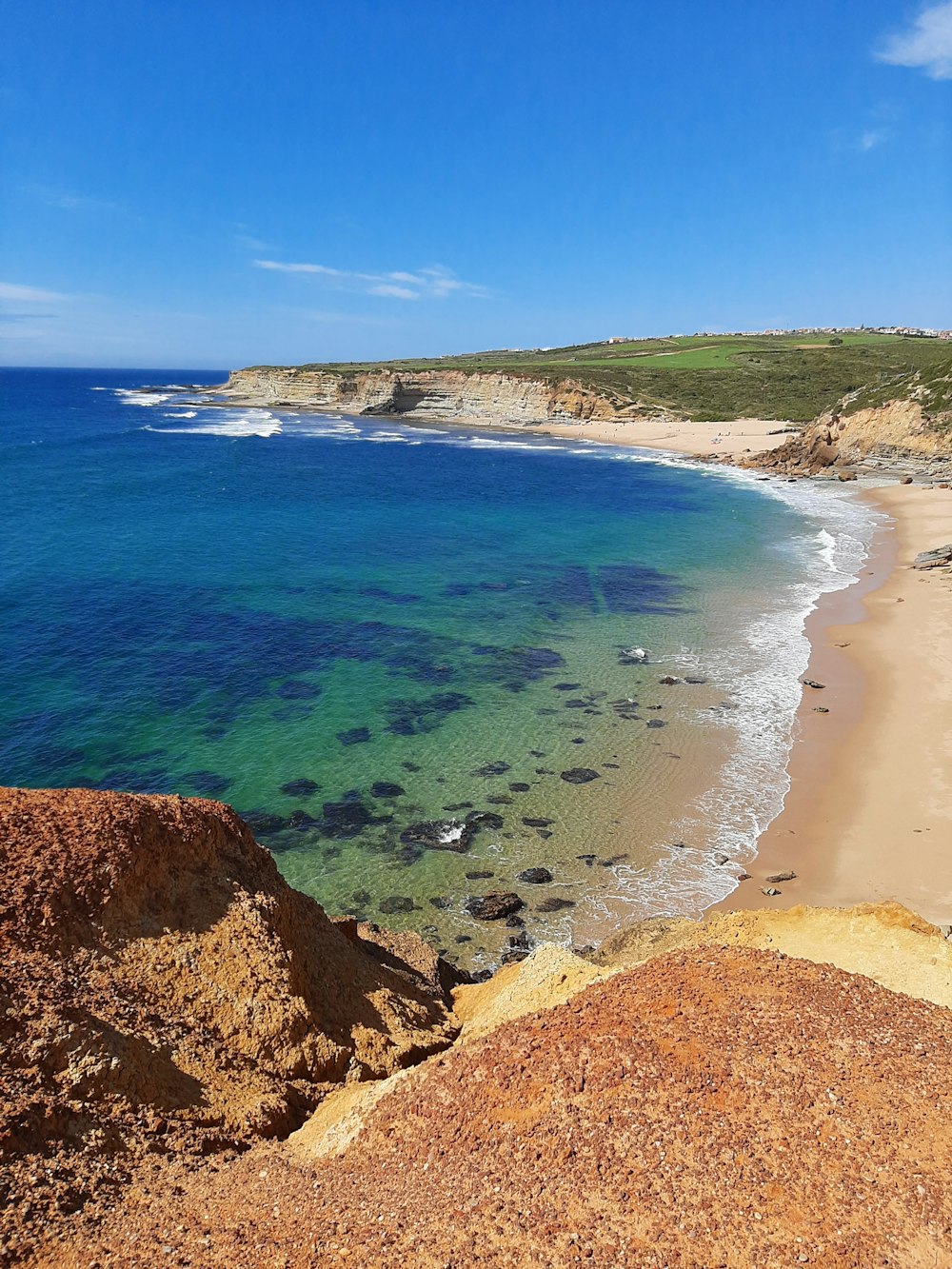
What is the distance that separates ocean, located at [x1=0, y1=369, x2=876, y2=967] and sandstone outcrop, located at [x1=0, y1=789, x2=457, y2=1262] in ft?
25.8

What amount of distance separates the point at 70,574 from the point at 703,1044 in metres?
48.0

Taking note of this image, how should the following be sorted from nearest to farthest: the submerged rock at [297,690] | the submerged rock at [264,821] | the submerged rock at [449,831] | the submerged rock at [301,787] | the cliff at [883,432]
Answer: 1. the submerged rock at [449,831]
2. the submerged rock at [264,821]
3. the submerged rock at [301,787]
4. the submerged rock at [297,690]
5. the cliff at [883,432]

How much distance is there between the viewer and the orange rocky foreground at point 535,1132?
6.88 meters

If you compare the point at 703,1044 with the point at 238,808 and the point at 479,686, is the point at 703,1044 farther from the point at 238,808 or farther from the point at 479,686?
the point at 479,686

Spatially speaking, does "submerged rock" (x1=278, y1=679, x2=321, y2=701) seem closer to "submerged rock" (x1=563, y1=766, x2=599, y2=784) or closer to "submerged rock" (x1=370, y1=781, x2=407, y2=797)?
"submerged rock" (x1=370, y1=781, x2=407, y2=797)

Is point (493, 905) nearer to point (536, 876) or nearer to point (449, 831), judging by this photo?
point (536, 876)

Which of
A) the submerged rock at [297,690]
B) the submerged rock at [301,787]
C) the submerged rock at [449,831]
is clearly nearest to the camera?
the submerged rock at [449,831]

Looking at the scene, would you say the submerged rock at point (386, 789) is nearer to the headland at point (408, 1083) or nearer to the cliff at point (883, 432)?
the headland at point (408, 1083)

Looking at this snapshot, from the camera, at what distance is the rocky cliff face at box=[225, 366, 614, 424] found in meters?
136

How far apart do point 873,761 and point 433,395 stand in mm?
136822

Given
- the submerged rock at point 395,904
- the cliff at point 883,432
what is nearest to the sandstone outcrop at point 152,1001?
the submerged rock at point 395,904

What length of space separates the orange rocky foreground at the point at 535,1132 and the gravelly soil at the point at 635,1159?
0.08 ft

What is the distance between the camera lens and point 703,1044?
8.80 metres

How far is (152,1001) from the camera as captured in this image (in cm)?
976
